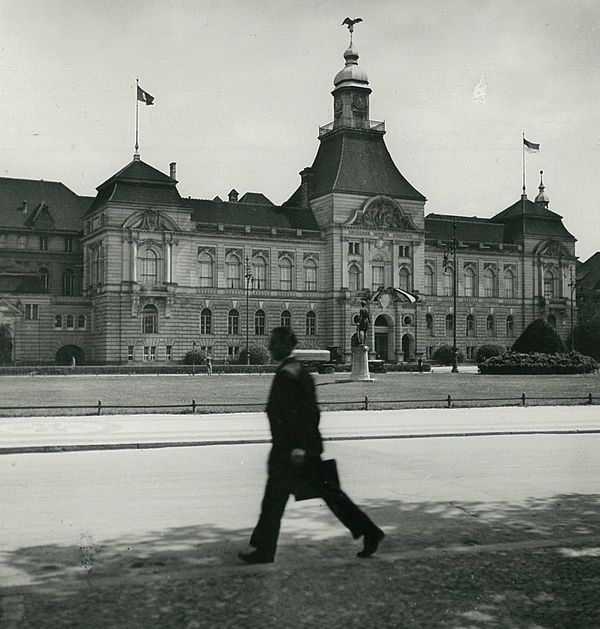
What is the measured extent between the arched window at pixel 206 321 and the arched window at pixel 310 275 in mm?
10527

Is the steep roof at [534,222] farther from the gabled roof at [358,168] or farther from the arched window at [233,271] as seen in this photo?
the arched window at [233,271]

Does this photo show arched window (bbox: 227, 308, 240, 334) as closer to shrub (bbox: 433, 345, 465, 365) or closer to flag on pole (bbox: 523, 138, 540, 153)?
shrub (bbox: 433, 345, 465, 365)

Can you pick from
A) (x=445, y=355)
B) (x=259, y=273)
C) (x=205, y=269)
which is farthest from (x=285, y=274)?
(x=445, y=355)

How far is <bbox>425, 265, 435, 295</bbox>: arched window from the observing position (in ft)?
316

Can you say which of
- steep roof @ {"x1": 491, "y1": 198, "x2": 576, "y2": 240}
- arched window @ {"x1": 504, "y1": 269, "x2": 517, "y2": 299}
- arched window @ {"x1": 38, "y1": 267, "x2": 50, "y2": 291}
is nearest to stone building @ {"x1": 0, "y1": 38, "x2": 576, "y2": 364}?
arched window @ {"x1": 38, "y1": 267, "x2": 50, "y2": 291}

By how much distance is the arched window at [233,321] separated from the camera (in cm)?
8638

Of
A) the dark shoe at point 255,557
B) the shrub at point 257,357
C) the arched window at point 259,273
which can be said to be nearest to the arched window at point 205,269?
the arched window at point 259,273

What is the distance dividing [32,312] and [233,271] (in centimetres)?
1928

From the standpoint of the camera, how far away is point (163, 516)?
1013cm

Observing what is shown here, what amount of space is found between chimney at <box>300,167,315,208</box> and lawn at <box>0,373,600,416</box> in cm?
4983

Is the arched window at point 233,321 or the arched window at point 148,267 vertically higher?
the arched window at point 148,267

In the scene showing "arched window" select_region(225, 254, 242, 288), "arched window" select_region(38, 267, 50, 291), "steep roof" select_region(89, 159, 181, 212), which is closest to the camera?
"steep roof" select_region(89, 159, 181, 212)

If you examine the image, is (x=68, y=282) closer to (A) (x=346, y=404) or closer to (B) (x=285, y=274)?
(B) (x=285, y=274)

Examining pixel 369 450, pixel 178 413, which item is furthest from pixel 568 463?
pixel 178 413
